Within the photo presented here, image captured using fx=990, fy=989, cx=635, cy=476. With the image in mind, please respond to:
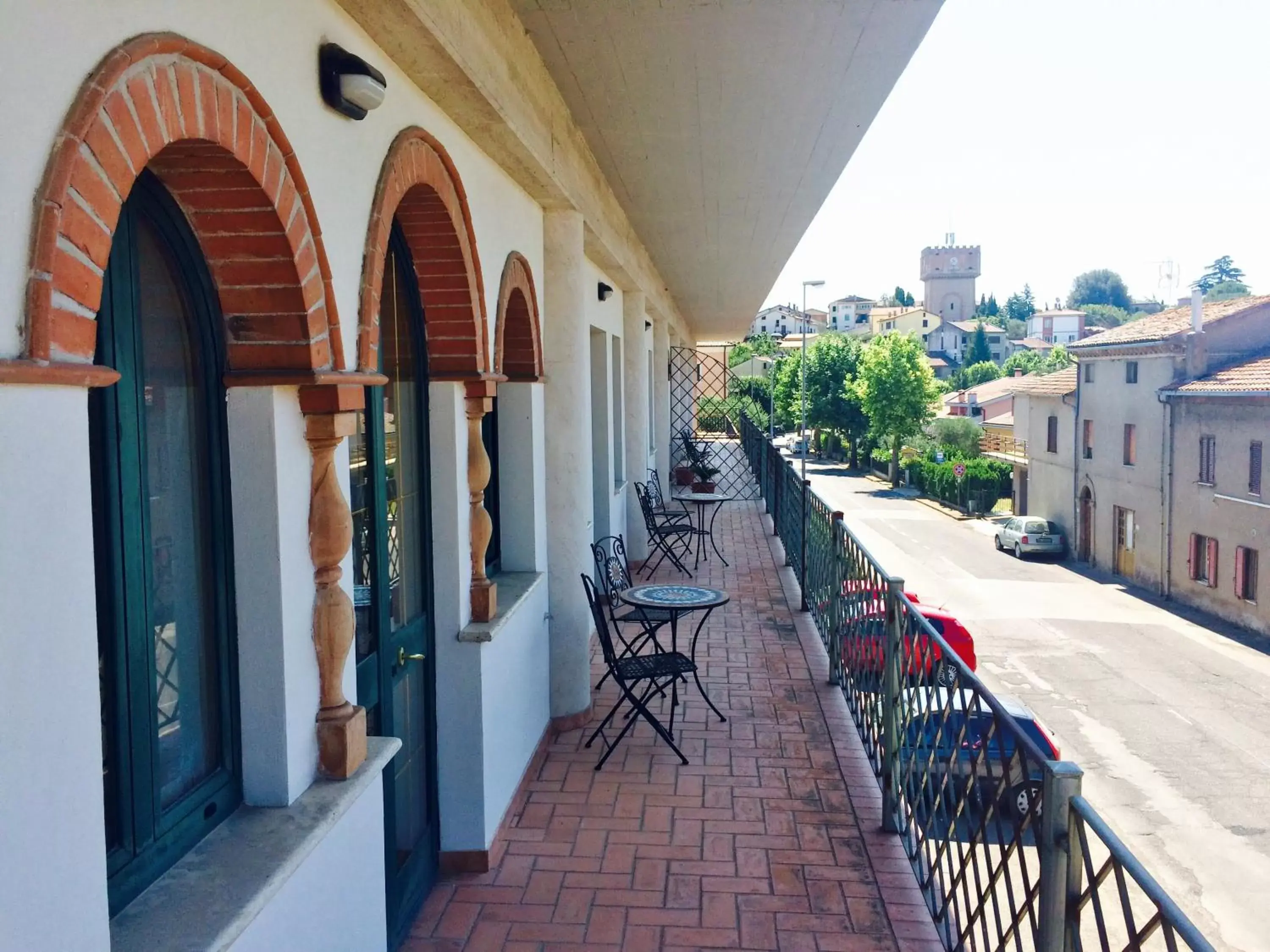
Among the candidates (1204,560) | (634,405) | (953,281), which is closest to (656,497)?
(634,405)

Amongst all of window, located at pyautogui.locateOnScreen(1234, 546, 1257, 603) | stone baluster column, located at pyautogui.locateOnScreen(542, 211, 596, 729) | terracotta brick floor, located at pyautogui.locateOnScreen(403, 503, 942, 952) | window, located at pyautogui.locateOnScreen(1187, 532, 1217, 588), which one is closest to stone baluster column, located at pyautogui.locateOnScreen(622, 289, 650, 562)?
terracotta brick floor, located at pyautogui.locateOnScreen(403, 503, 942, 952)

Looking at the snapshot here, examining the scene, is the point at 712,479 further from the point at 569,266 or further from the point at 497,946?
the point at 497,946

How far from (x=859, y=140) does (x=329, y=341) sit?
3977 millimetres

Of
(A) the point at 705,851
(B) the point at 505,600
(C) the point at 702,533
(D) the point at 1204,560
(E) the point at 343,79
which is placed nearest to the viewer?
(E) the point at 343,79

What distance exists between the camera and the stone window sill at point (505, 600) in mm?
3836

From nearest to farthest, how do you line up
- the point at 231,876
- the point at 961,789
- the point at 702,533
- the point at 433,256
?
the point at 231,876 → the point at 961,789 → the point at 433,256 → the point at 702,533

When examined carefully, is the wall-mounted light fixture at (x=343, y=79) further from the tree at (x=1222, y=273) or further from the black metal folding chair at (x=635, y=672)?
the tree at (x=1222, y=273)

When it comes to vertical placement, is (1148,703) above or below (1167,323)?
below

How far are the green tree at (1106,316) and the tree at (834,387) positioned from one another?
227 ft

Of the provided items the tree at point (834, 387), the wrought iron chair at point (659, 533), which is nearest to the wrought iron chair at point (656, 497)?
the wrought iron chair at point (659, 533)

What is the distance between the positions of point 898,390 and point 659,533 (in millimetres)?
36559

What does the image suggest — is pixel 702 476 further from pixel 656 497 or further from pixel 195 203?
pixel 195 203

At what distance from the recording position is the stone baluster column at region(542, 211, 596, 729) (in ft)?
17.8

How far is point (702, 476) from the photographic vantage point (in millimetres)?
15578
